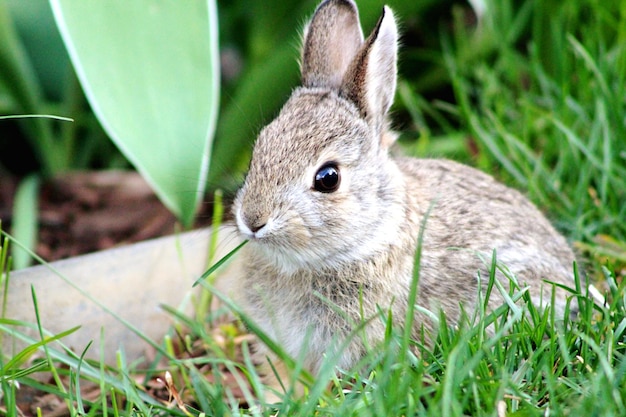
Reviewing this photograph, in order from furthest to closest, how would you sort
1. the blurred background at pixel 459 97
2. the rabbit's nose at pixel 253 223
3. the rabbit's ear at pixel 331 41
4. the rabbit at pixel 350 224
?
1. the blurred background at pixel 459 97
2. the rabbit's ear at pixel 331 41
3. the rabbit at pixel 350 224
4. the rabbit's nose at pixel 253 223

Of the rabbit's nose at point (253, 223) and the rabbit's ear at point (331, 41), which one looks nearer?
the rabbit's nose at point (253, 223)

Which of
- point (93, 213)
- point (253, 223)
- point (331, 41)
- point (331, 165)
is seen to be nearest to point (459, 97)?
point (331, 41)

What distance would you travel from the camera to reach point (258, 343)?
3.83 metres

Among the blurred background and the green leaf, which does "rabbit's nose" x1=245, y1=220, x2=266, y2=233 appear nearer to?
the green leaf

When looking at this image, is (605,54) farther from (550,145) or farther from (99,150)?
(99,150)

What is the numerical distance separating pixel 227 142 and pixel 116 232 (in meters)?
0.91

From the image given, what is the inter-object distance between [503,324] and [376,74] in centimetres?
122

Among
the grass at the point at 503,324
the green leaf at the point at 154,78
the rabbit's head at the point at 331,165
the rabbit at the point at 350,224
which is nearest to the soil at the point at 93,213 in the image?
the grass at the point at 503,324

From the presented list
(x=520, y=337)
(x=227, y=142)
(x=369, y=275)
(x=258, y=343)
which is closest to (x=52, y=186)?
(x=227, y=142)

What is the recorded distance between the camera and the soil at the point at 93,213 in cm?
518

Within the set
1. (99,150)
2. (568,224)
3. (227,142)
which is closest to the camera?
(568,224)

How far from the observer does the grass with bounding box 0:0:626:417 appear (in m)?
2.73

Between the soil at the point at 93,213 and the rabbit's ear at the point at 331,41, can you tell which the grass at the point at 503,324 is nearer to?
the soil at the point at 93,213

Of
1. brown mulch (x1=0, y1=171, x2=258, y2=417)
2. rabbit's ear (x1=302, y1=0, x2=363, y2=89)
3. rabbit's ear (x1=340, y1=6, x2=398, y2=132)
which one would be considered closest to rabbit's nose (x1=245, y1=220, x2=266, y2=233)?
rabbit's ear (x1=340, y1=6, x2=398, y2=132)
